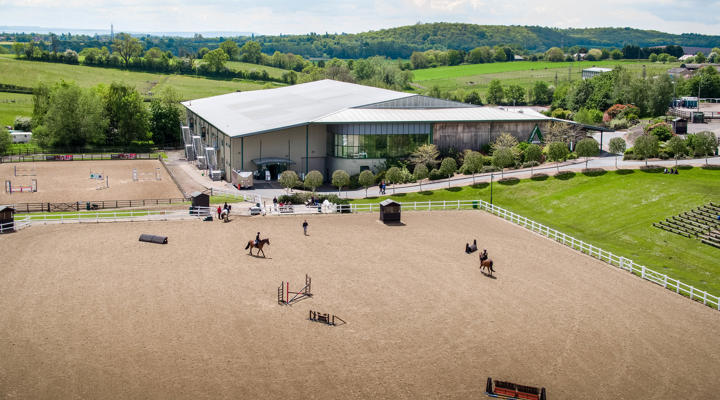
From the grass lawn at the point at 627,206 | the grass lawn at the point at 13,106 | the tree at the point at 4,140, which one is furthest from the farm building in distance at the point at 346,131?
the grass lawn at the point at 13,106

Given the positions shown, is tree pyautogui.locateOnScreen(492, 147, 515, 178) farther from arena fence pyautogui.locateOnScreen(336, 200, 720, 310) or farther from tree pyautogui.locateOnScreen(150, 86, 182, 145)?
tree pyautogui.locateOnScreen(150, 86, 182, 145)

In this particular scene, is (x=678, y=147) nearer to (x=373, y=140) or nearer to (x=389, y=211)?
(x=373, y=140)

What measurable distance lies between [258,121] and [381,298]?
5007 centimetres

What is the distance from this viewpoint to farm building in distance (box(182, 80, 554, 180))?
250 feet

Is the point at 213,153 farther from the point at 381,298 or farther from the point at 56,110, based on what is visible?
the point at 381,298

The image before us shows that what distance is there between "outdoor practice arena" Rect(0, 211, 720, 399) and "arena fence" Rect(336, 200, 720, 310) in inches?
33.9

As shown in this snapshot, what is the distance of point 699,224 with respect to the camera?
51.9m

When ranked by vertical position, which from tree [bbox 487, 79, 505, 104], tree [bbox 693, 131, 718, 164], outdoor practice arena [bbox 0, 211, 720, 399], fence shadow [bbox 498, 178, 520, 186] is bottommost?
outdoor practice arena [bbox 0, 211, 720, 399]

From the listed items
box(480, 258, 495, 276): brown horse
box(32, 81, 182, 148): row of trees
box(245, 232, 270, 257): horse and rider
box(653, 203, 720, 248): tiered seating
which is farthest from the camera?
box(32, 81, 182, 148): row of trees

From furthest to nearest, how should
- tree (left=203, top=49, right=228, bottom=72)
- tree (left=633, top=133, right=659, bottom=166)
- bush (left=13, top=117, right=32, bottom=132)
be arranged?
tree (left=203, top=49, right=228, bottom=72) < bush (left=13, top=117, right=32, bottom=132) < tree (left=633, top=133, right=659, bottom=166)

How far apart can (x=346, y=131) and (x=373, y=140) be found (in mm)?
3371

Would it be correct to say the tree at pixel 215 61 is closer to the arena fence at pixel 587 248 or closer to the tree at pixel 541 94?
the tree at pixel 541 94

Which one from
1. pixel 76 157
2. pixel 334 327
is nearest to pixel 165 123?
pixel 76 157

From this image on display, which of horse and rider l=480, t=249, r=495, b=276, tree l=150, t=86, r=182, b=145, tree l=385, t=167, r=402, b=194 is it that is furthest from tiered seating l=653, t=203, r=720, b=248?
tree l=150, t=86, r=182, b=145
